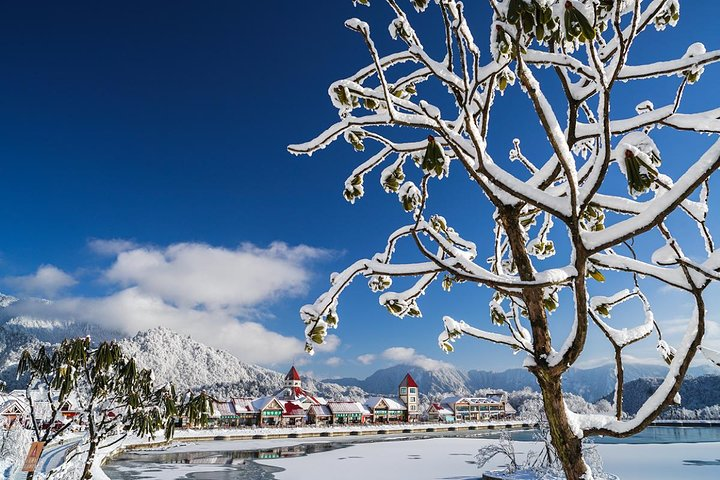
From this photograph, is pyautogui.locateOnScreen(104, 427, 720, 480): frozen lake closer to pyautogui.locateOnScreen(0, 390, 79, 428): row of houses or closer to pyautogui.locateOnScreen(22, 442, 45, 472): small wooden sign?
pyautogui.locateOnScreen(0, 390, 79, 428): row of houses

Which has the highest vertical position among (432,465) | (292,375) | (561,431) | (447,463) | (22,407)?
(561,431)

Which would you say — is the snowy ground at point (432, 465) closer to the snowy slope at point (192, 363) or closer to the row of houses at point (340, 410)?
the row of houses at point (340, 410)

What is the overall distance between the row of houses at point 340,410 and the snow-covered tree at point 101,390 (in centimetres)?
4334

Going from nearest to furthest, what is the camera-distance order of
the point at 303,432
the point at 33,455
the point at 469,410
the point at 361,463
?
the point at 33,455, the point at 361,463, the point at 303,432, the point at 469,410

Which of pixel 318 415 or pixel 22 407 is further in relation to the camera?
pixel 318 415

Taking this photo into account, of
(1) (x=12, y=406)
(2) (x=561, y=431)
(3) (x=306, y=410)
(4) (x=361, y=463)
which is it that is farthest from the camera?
(3) (x=306, y=410)

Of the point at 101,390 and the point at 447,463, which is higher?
the point at 101,390

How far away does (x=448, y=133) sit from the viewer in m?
1.95

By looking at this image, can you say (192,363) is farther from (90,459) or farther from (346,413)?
(90,459)

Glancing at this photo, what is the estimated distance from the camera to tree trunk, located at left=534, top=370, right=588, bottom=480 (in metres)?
1.96

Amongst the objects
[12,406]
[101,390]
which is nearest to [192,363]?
[12,406]

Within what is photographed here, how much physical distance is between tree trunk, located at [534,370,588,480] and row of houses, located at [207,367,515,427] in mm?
53308

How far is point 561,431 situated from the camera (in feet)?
6.59

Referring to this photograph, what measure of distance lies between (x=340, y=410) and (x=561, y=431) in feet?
205
